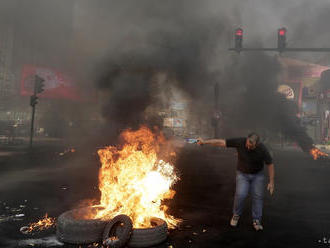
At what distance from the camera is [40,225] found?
4352mm

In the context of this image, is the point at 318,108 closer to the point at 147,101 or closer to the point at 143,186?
the point at 147,101

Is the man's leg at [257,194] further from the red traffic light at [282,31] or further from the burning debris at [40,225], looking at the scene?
the red traffic light at [282,31]

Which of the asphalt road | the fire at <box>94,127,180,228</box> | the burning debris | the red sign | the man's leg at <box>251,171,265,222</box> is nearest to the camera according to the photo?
the asphalt road

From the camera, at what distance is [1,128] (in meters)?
29.4

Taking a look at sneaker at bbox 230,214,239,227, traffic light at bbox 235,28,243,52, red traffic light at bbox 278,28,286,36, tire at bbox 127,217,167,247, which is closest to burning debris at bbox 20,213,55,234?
tire at bbox 127,217,167,247

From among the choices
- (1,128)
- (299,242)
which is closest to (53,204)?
(299,242)

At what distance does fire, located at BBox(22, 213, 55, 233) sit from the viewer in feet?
13.7

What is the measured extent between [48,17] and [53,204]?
33.3 meters

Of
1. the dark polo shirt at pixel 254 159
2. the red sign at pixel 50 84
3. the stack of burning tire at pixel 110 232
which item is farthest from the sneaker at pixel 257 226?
the red sign at pixel 50 84

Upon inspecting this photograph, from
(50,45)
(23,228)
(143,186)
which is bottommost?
(23,228)

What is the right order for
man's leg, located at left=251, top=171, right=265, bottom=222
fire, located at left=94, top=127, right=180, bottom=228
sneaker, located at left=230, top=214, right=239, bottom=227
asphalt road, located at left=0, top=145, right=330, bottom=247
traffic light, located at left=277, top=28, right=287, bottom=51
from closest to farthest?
asphalt road, located at left=0, top=145, right=330, bottom=247 < fire, located at left=94, top=127, right=180, bottom=228 < man's leg, located at left=251, top=171, right=265, bottom=222 < sneaker, located at left=230, top=214, right=239, bottom=227 < traffic light, located at left=277, top=28, right=287, bottom=51

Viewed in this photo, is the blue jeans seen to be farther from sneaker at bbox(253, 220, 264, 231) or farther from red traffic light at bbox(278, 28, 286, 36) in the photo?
red traffic light at bbox(278, 28, 286, 36)

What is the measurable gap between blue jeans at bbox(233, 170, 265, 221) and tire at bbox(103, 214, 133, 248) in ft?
6.02

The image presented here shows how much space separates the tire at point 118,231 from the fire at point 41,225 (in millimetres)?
1248
